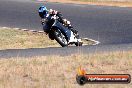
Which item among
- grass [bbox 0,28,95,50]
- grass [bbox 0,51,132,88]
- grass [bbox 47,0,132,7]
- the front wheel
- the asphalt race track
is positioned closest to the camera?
grass [bbox 0,51,132,88]

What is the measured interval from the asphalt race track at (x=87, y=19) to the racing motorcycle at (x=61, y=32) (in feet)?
7.76

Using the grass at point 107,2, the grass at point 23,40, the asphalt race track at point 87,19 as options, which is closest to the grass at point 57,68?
the grass at point 23,40

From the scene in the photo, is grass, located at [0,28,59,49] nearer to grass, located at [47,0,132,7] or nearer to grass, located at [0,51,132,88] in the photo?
grass, located at [0,51,132,88]

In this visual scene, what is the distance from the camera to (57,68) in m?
→ 13.1

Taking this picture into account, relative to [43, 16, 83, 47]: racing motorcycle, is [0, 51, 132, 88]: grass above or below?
above

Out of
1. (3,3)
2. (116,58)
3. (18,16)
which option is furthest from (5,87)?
(3,3)

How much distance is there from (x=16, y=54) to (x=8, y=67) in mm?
2717

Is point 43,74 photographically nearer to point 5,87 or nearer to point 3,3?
point 5,87

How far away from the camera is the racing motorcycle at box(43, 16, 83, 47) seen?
59.7 ft

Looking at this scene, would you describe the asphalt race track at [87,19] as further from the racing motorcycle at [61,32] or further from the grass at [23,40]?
the racing motorcycle at [61,32]

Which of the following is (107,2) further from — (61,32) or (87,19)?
(61,32)

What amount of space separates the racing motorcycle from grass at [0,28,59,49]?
61.0 inches

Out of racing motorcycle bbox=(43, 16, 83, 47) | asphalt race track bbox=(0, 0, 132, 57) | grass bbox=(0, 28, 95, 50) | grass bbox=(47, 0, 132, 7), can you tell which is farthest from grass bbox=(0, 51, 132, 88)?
grass bbox=(47, 0, 132, 7)

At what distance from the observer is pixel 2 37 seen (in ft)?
73.7
